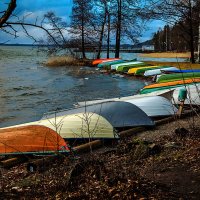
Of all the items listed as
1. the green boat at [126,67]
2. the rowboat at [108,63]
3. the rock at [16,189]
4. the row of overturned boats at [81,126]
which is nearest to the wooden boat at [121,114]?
the row of overturned boats at [81,126]

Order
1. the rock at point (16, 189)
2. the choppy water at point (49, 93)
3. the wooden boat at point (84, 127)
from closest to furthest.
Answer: the rock at point (16, 189)
the wooden boat at point (84, 127)
the choppy water at point (49, 93)

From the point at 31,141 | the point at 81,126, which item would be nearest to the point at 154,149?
the point at 31,141

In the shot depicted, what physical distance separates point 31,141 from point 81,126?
4.13 ft

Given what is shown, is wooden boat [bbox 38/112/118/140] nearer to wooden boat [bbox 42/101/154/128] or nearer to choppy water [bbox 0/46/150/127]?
wooden boat [bbox 42/101/154/128]

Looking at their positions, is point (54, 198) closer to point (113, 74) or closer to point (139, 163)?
point (139, 163)

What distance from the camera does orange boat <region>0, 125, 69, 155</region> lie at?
701 centimetres

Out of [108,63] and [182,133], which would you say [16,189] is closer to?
[182,133]

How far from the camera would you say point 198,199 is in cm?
379

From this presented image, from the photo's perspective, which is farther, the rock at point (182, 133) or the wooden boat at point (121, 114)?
the wooden boat at point (121, 114)

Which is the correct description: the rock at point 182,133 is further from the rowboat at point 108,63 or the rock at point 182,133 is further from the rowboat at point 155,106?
the rowboat at point 108,63

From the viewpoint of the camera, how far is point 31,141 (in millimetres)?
7293

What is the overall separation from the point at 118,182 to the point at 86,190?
0.33 metres

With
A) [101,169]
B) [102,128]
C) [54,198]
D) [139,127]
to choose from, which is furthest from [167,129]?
[54,198]

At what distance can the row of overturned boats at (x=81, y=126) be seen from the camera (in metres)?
7.09
